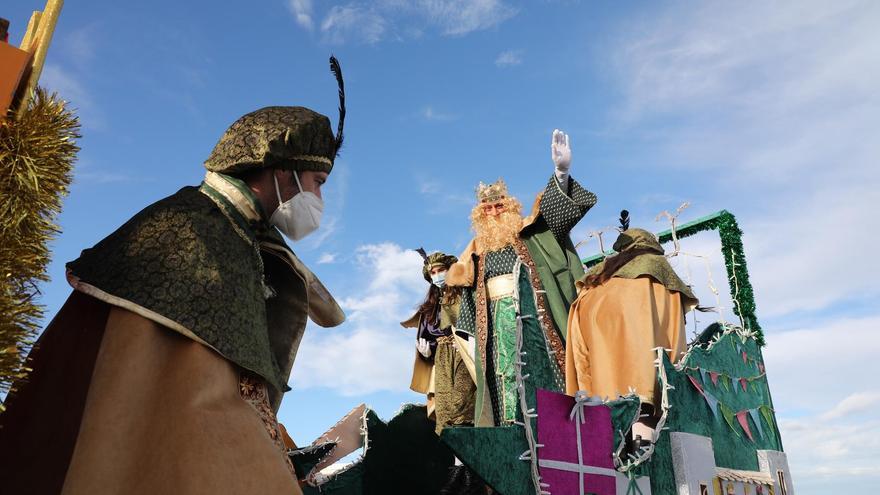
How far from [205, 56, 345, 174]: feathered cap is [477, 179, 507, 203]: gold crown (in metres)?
4.04

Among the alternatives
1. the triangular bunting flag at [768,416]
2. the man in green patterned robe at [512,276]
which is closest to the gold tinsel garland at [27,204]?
the man in green patterned robe at [512,276]

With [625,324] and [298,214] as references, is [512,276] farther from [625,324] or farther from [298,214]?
[298,214]

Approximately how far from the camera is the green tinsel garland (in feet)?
20.5

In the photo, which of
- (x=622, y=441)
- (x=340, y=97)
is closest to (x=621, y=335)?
(x=622, y=441)

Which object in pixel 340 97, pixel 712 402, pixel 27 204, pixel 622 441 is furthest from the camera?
pixel 712 402

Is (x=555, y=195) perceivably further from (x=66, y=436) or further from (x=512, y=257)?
(x=66, y=436)

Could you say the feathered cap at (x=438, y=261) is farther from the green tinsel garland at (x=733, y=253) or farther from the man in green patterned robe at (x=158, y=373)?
the man in green patterned robe at (x=158, y=373)

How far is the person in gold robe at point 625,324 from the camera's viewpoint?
478cm

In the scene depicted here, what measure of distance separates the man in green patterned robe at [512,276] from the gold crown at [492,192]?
20 centimetres

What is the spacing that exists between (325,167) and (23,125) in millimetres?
987

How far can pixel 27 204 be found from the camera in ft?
5.59

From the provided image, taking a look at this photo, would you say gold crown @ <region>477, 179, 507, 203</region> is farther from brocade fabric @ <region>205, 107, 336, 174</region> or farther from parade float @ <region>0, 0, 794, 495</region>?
brocade fabric @ <region>205, 107, 336, 174</region>

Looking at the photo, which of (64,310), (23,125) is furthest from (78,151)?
(64,310)

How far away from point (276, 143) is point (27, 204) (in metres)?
0.82
